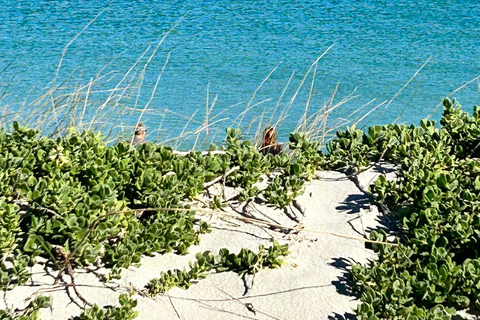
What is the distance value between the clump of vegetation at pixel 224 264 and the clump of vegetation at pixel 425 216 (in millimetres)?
351

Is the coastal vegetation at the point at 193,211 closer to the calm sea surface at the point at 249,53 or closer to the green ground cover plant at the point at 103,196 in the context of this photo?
the green ground cover plant at the point at 103,196

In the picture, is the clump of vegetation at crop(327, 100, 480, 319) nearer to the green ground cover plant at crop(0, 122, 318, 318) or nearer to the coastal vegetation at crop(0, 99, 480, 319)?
the coastal vegetation at crop(0, 99, 480, 319)

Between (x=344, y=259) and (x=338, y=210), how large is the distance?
46cm

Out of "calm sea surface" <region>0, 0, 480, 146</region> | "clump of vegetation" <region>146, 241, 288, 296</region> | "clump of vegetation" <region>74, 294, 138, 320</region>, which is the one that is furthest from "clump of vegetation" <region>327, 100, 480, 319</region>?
"calm sea surface" <region>0, 0, 480, 146</region>

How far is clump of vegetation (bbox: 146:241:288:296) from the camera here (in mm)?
2754

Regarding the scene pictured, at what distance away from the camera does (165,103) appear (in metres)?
7.55

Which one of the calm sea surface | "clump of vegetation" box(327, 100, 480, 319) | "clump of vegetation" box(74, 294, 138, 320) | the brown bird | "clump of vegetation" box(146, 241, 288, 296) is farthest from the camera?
the calm sea surface

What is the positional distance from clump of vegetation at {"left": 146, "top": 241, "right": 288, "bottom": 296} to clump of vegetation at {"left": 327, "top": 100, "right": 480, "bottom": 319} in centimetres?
35

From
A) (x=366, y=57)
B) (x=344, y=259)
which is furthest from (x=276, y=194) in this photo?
(x=366, y=57)

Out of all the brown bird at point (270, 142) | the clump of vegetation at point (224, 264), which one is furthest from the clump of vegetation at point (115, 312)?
the brown bird at point (270, 142)

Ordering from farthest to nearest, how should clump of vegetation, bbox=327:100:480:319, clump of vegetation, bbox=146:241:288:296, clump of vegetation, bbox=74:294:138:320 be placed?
clump of vegetation, bbox=146:241:288:296 < clump of vegetation, bbox=327:100:480:319 < clump of vegetation, bbox=74:294:138:320

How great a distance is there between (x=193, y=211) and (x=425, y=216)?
40.9 inches

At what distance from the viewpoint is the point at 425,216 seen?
302 cm

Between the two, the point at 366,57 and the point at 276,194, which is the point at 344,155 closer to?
the point at 276,194
